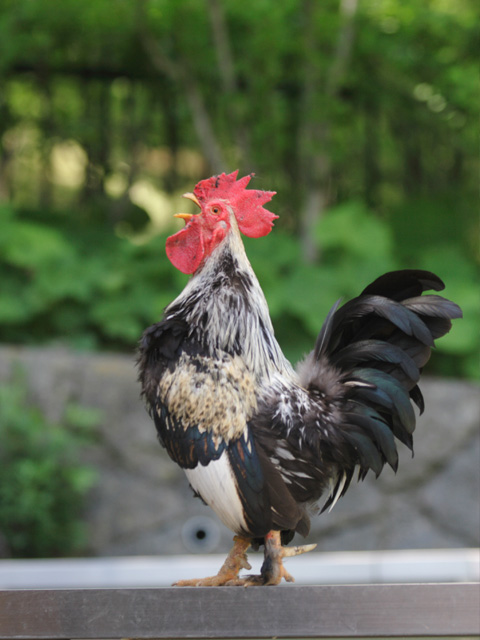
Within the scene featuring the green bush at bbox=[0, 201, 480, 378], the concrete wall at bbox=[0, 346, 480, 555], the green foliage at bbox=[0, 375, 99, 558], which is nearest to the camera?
the green foliage at bbox=[0, 375, 99, 558]

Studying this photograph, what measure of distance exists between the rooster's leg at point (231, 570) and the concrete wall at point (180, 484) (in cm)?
262

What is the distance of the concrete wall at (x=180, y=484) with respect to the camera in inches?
168

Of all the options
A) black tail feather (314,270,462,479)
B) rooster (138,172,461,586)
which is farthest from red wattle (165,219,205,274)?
black tail feather (314,270,462,479)

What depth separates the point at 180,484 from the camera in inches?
169

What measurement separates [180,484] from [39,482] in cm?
78

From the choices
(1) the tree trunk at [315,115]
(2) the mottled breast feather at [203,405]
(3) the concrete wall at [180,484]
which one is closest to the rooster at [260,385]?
(2) the mottled breast feather at [203,405]

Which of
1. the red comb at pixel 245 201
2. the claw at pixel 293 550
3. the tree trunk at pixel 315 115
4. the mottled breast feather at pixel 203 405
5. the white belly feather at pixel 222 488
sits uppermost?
the tree trunk at pixel 315 115

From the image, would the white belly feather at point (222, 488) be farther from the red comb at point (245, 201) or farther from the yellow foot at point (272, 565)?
the red comb at point (245, 201)

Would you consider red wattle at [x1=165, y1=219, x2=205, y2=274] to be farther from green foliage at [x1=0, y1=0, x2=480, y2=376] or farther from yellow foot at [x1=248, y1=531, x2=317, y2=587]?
green foliage at [x1=0, y1=0, x2=480, y2=376]

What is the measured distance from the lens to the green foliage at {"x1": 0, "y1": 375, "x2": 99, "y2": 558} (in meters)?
3.90

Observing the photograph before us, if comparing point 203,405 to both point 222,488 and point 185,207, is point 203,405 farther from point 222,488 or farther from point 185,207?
point 185,207

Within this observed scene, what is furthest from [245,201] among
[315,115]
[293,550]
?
[315,115]

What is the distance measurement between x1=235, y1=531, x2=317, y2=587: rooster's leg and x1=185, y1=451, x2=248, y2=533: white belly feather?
8 centimetres

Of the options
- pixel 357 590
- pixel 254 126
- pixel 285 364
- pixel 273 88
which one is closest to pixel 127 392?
pixel 254 126
